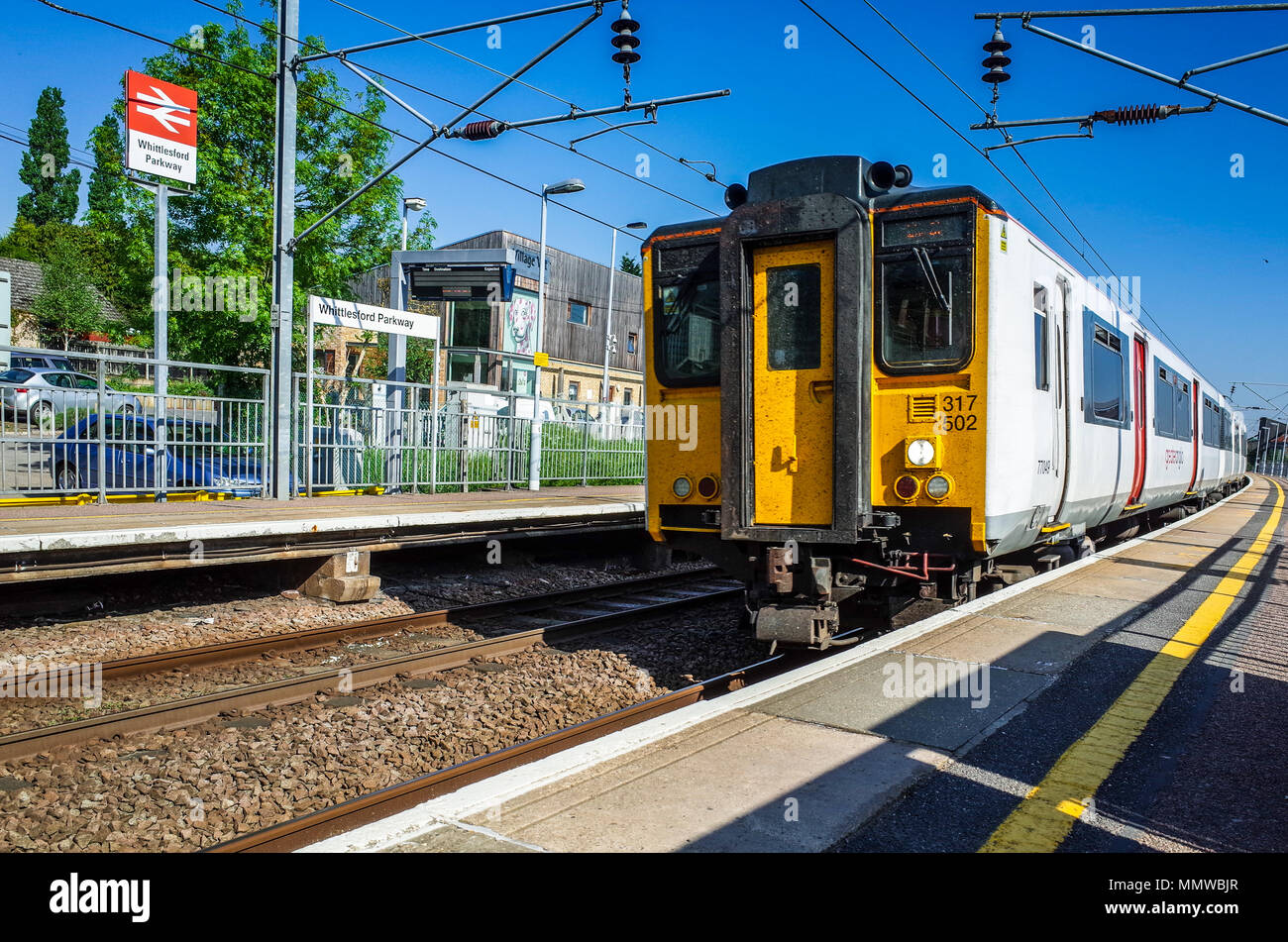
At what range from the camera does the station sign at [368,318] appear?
13.5 metres

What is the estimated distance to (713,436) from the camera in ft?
22.5

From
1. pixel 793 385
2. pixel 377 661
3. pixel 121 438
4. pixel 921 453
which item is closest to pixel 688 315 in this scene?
pixel 793 385

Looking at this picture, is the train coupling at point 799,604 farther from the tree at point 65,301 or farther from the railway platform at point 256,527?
the tree at point 65,301

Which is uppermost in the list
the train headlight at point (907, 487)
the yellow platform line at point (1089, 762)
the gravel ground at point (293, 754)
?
the train headlight at point (907, 487)

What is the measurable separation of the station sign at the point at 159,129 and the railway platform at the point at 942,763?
481 inches

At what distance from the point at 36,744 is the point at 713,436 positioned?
4.64 m

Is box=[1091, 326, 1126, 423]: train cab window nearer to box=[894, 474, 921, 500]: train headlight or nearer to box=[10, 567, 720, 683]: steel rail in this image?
box=[894, 474, 921, 500]: train headlight

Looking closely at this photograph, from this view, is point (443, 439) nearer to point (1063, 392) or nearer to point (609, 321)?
point (1063, 392)

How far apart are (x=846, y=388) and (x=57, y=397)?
336 inches

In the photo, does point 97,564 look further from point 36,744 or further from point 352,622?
point 36,744

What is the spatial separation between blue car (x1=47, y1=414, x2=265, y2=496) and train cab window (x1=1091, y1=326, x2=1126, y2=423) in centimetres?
1003

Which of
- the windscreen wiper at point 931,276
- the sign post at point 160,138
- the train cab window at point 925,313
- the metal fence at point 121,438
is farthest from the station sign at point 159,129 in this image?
the windscreen wiper at point 931,276
